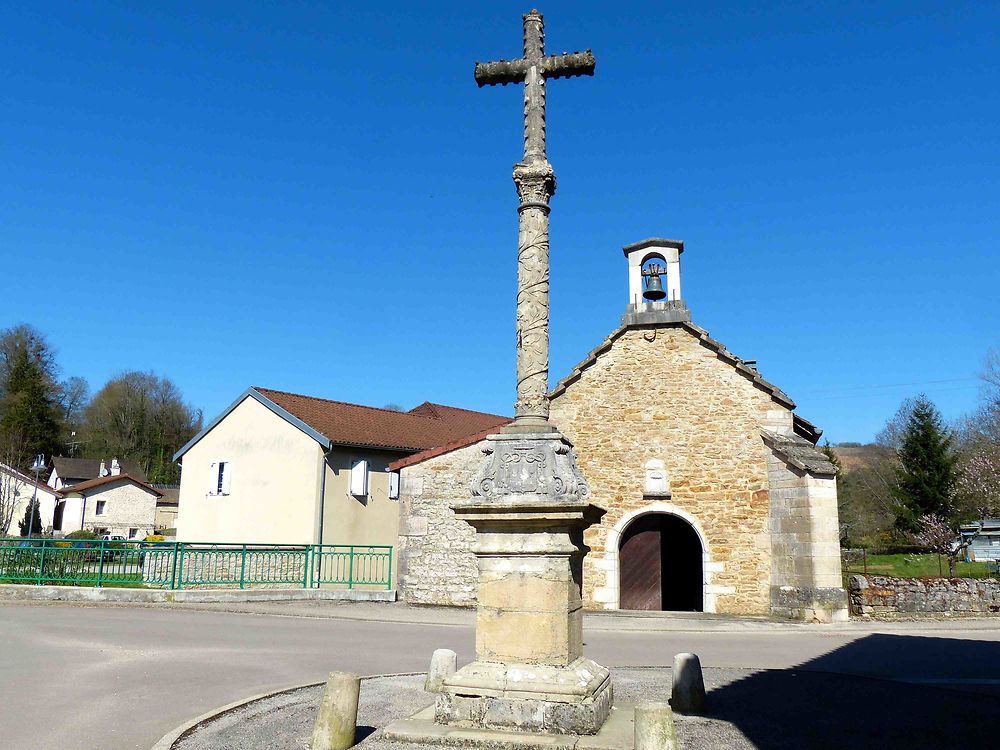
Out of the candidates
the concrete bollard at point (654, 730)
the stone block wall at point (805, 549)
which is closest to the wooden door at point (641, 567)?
A: the stone block wall at point (805, 549)

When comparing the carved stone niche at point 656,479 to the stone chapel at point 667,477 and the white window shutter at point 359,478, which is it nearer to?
the stone chapel at point 667,477

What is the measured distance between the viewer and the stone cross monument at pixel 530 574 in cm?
514

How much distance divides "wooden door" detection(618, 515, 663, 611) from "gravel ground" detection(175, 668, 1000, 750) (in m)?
7.95

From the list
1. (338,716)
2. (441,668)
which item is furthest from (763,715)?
(338,716)

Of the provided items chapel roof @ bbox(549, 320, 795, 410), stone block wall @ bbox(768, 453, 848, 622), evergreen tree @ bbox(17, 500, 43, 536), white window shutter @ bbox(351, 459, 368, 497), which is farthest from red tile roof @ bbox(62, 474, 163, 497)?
stone block wall @ bbox(768, 453, 848, 622)

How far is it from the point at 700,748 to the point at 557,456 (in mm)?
2208

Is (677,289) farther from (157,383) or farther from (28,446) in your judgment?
(157,383)

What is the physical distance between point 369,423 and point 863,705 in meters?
20.4

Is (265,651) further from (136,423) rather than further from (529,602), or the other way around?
(136,423)

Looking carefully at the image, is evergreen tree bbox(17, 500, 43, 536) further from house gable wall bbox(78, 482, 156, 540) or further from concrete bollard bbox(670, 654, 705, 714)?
concrete bollard bbox(670, 654, 705, 714)

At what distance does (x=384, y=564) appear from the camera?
1967cm

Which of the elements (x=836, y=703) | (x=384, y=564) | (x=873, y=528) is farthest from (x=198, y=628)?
(x=873, y=528)

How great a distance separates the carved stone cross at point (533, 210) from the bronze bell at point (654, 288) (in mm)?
10449

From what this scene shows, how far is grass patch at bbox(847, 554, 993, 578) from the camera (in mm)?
24172
